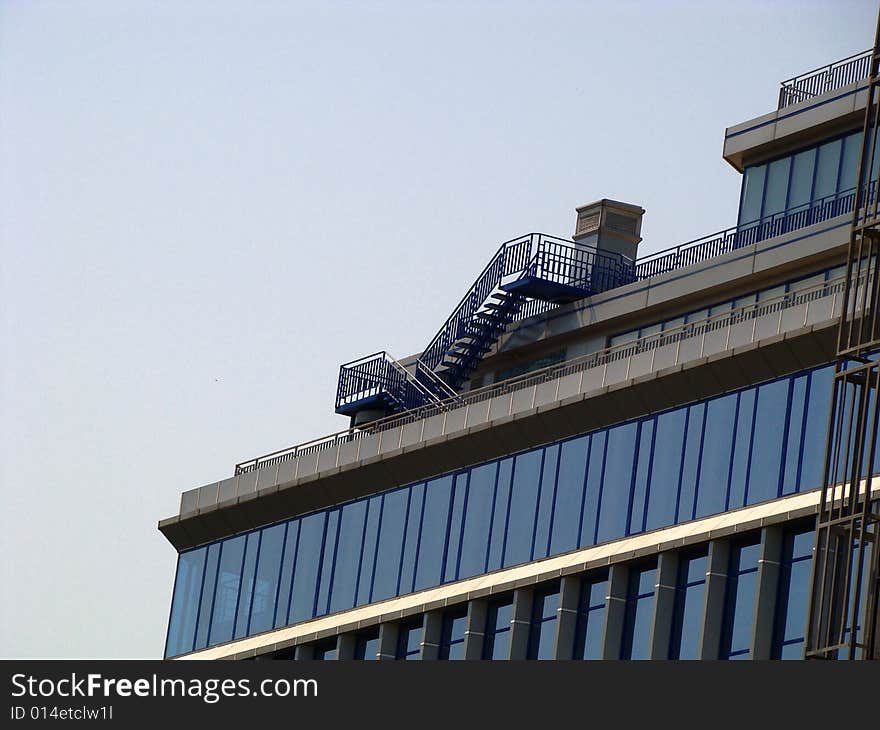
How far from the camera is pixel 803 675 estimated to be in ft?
110

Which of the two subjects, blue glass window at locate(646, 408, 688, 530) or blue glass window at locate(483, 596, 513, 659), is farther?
blue glass window at locate(483, 596, 513, 659)

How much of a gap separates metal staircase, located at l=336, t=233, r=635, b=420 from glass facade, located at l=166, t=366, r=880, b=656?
6204mm

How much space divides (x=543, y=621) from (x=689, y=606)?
17.2ft

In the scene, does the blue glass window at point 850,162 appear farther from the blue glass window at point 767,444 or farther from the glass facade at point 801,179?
the blue glass window at point 767,444

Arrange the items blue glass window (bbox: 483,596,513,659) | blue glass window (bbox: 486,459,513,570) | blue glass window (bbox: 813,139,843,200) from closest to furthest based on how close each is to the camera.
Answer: blue glass window (bbox: 483,596,513,659) < blue glass window (bbox: 486,459,513,570) < blue glass window (bbox: 813,139,843,200)

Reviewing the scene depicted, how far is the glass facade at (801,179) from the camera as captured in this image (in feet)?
220

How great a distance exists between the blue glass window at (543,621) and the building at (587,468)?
69mm

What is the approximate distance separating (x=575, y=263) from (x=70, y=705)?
4032cm

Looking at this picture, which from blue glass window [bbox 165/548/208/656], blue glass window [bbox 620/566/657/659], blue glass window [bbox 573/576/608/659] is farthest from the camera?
blue glass window [bbox 165/548/208/656]

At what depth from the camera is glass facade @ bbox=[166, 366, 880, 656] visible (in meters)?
55.8

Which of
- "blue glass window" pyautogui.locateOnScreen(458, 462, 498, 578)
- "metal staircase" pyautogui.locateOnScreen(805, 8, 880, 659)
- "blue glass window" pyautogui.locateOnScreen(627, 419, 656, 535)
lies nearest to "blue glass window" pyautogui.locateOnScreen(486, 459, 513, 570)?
"blue glass window" pyautogui.locateOnScreen(458, 462, 498, 578)

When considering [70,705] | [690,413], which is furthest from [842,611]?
[70,705]

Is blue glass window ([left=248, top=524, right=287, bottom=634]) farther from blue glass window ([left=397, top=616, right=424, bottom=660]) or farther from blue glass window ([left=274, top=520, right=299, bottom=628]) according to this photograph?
blue glass window ([left=397, top=616, right=424, bottom=660])

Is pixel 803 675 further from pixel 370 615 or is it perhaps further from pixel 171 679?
pixel 370 615
